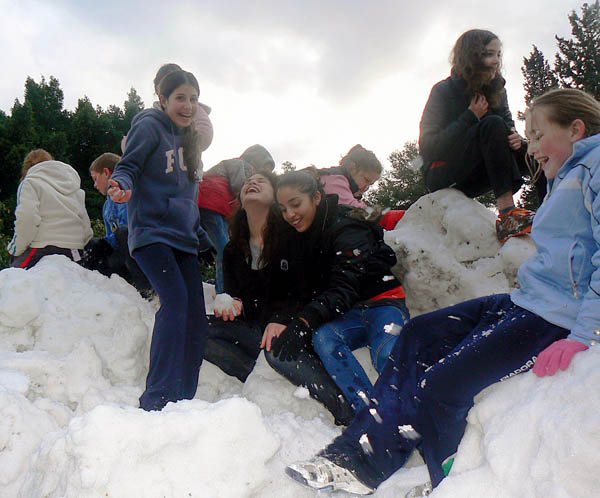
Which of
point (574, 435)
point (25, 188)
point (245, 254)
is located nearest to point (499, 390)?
point (574, 435)

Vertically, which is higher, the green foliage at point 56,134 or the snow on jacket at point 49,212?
the green foliage at point 56,134

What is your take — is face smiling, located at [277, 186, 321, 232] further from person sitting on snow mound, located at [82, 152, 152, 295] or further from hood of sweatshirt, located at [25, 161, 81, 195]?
hood of sweatshirt, located at [25, 161, 81, 195]

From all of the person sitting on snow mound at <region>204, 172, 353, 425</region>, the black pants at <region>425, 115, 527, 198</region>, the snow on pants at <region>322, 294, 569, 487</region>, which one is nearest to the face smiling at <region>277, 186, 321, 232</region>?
the person sitting on snow mound at <region>204, 172, 353, 425</region>

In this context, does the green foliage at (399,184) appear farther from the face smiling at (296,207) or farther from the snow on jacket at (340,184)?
the face smiling at (296,207)

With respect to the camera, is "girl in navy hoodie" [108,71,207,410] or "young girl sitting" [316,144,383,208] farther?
"young girl sitting" [316,144,383,208]

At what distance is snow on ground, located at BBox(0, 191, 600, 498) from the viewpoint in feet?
3.79

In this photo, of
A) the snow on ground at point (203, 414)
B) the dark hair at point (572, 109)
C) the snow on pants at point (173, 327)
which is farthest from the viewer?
the snow on pants at point (173, 327)

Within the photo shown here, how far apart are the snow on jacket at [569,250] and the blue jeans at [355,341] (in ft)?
2.46

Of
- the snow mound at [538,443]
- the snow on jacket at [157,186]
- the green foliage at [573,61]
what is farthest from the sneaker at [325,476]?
the green foliage at [573,61]

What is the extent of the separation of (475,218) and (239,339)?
6.10 feet

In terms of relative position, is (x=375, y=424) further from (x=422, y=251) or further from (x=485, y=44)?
(x=485, y=44)

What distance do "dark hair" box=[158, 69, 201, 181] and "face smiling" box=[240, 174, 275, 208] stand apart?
0.36 metres

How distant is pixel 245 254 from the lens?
279 centimetres

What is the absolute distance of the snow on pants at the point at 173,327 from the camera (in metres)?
2.01
